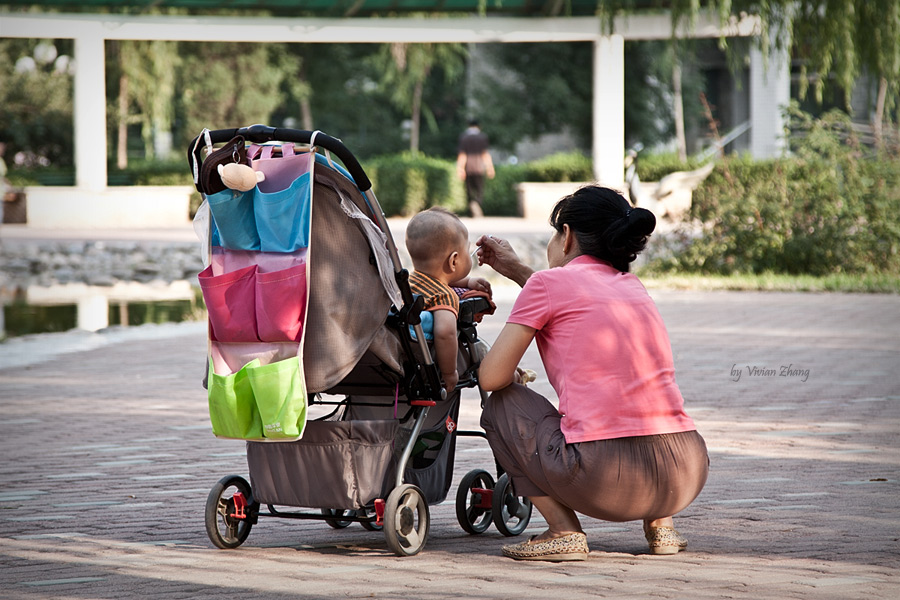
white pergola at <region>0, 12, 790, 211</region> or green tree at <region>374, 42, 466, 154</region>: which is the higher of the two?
green tree at <region>374, 42, 466, 154</region>

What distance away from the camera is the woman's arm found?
12.5 feet

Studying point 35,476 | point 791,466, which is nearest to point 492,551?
point 791,466

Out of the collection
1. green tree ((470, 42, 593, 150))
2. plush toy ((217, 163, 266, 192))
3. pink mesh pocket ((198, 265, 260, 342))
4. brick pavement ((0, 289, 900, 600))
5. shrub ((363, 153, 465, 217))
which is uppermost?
green tree ((470, 42, 593, 150))

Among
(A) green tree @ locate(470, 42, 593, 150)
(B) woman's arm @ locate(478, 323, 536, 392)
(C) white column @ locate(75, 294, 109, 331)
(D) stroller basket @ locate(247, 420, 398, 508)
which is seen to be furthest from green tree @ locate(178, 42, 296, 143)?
(B) woman's arm @ locate(478, 323, 536, 392)

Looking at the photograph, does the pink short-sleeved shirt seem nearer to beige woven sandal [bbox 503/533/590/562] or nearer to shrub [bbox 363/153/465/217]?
beige woven sandal [bbox 503/533/590/562]

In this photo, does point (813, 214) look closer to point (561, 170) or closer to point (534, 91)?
point (561, 170)

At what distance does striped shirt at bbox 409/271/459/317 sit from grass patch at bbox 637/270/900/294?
33.8 ft

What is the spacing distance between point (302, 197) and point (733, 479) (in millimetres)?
2555

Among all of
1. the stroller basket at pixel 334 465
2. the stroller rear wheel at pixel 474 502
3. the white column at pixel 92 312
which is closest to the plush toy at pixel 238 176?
the stroller basket at pixel 334 465

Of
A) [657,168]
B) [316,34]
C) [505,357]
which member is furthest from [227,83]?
[505,357]

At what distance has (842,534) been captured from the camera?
4.14m

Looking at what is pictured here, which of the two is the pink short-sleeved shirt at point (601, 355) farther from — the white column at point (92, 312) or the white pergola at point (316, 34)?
the white pergola at point (316, 34)

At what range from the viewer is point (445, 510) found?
491 cm

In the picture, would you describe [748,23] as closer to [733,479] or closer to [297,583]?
[733,479]
